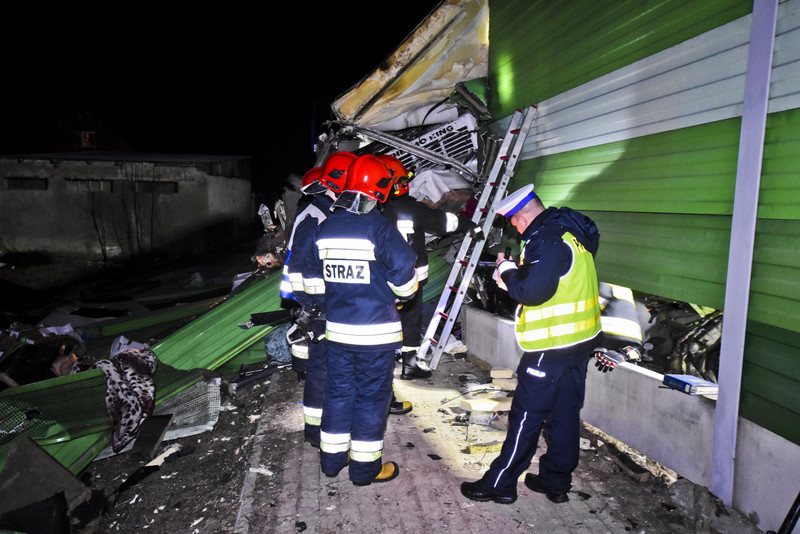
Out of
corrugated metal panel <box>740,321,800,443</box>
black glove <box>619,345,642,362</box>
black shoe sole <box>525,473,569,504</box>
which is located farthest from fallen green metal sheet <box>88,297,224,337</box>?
corrugated metal panel <box>740,321,800,443</box>

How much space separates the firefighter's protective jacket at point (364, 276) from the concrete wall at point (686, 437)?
174cm

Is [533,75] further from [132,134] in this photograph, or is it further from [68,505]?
[132,134]

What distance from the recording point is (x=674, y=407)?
291 cm

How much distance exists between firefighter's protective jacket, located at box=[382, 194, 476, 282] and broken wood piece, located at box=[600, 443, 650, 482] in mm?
2011

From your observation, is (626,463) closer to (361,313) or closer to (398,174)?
(361,313)

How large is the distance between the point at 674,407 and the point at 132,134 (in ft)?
109

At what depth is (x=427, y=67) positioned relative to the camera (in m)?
6.25

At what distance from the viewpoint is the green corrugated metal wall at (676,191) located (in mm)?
2346

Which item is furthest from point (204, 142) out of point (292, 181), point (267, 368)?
point (267, 368)

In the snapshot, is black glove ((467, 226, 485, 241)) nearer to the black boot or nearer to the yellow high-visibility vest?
the black boot

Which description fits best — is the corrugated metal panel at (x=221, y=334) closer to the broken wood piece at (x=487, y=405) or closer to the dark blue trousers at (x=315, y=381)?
the dark blue trousers at (x=315, y=381)

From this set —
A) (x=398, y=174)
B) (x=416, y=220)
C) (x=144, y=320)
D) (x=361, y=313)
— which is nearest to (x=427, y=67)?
(x=416, y=220)

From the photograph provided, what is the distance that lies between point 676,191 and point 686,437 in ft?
5.21

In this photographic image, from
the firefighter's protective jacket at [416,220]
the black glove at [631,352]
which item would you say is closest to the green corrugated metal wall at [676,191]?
the black glove at [631,352]
